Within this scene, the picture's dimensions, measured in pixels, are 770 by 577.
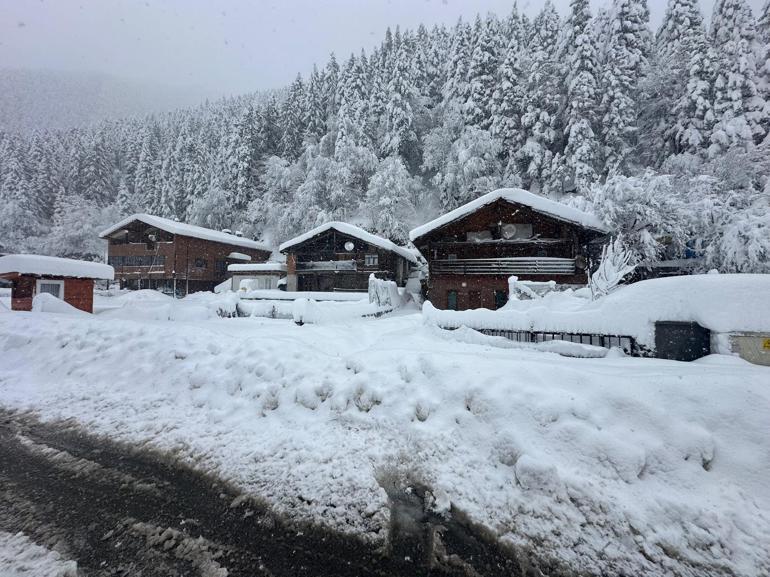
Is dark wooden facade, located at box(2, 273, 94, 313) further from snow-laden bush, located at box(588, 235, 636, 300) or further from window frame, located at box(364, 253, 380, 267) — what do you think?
snow-laden bush, located at box(588, 235, 636, 300)

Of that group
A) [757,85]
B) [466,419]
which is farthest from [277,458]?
[757,85]

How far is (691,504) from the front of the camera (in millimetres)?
2844

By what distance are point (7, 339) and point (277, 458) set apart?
8.61 m

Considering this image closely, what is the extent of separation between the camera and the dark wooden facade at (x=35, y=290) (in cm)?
1520

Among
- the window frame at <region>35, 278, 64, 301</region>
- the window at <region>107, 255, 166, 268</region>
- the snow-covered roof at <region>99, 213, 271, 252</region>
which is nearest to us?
the window frame at <region>35, 278, 64, 301</region>

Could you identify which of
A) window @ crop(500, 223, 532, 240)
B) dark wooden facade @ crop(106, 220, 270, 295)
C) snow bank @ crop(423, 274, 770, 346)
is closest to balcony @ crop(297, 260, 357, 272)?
window @ crop(500, 223, 532, 240)

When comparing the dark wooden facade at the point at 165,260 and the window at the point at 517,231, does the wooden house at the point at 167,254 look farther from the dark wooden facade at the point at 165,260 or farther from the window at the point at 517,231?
the window at the point at 517,231

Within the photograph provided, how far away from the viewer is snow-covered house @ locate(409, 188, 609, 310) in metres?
18.0

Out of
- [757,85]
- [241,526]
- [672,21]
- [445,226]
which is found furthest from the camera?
[672,21]

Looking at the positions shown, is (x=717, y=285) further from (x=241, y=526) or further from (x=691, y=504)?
(x=241, y=526)

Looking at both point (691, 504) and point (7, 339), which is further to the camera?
point (7, 339)

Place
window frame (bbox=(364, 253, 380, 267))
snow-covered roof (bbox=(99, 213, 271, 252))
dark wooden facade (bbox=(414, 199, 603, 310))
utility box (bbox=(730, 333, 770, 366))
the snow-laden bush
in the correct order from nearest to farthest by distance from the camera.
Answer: utility box (bbox=(730, 333, 770, 366)), the snow-laden bush, dark wooden facade (bbox=(414, 199, 603, 310)), window frame (bbox=(364, 253, 380, 267)), snow-covered roof (bbox=(99, 213, 271, 252))

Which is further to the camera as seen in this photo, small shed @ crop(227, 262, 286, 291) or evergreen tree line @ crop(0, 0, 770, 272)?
small shed @ crop(227, 262, 286, 291)

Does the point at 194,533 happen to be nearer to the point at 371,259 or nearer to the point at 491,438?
the point at 491,438
